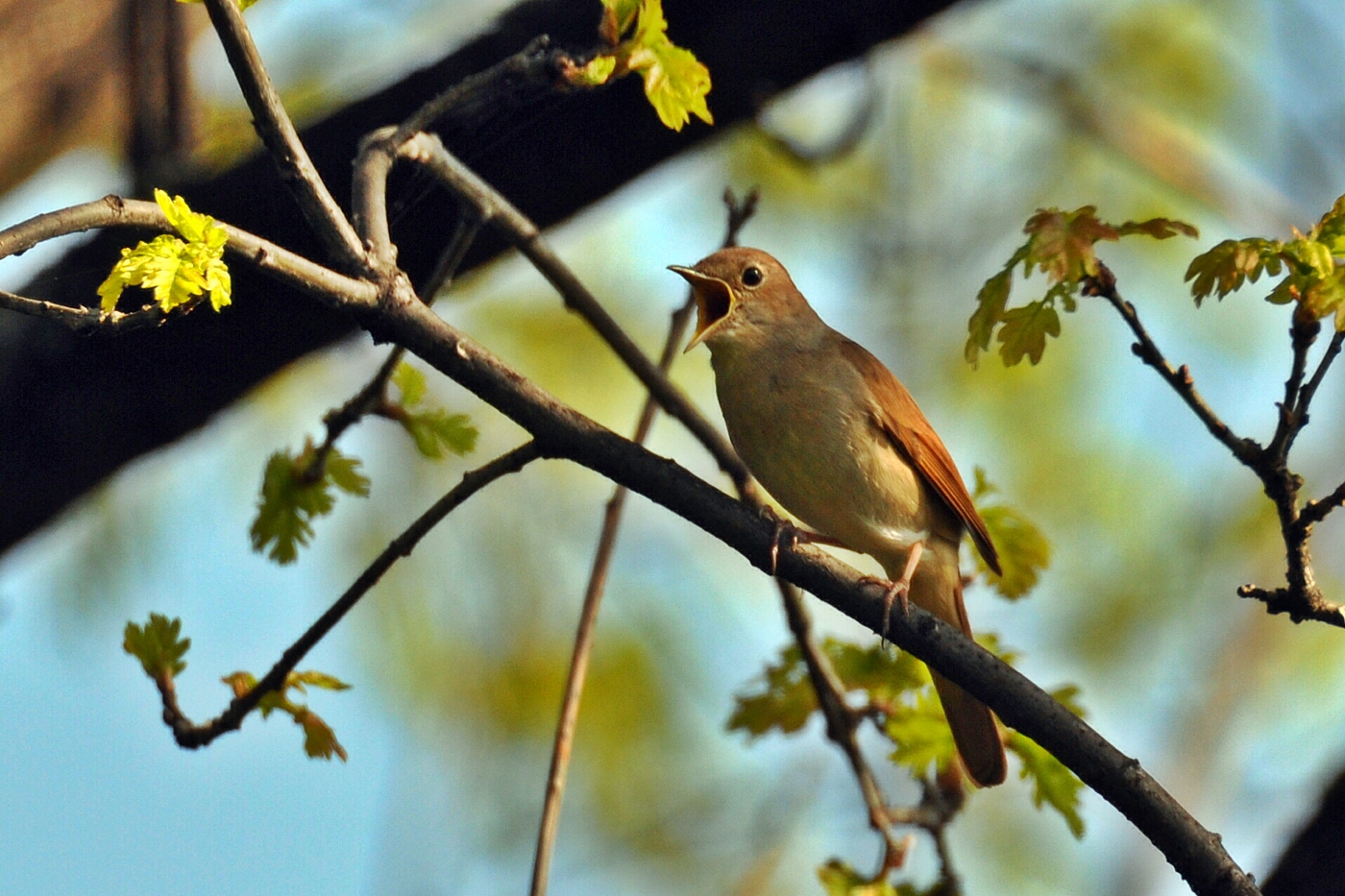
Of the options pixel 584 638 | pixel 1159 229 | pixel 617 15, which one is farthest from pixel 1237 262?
pixel 584 638

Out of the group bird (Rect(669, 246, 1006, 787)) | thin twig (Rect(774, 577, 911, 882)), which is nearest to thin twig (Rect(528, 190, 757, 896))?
bird (Rect(669, 246, 1006, 787))

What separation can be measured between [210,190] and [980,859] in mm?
6394

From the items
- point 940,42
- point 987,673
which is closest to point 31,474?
point 987,673

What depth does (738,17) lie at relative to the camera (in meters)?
4.08

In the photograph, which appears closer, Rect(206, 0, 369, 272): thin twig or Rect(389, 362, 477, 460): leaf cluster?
Rect(206, 0, 369, 272): thin twig

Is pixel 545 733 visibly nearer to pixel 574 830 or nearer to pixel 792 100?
pixel 574 830

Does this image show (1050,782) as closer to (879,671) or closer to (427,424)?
(879,671)

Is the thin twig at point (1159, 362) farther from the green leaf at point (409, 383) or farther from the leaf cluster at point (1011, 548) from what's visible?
the green leaf at point (409, 383)

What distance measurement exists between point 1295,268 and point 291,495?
9.01 feet

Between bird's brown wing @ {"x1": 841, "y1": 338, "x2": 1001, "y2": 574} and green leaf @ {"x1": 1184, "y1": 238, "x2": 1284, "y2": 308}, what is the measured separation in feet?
4.77

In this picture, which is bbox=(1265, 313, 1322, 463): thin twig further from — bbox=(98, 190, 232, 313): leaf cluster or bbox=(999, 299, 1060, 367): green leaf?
bbox=(98, 190, 232, 313): leaf cluster

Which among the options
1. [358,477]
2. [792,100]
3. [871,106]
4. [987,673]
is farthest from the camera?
[871,106]

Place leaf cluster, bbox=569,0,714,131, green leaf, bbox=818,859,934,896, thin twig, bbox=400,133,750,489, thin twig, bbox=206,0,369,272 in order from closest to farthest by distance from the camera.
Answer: thin twig, bbox=206,0,369,272 < leaf cluster, bbox=569,0,714,131 < thin twig, bbox=400,133,750,489 < green leaf, bbox=818,859,934,896

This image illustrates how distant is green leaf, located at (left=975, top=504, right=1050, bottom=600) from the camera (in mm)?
4195
